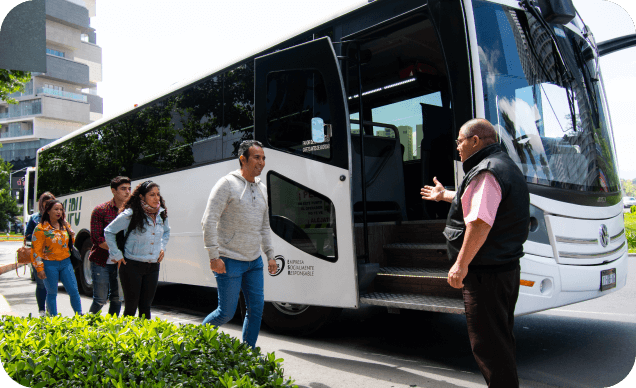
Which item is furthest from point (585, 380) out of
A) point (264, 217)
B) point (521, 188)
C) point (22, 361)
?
point (22, 361)

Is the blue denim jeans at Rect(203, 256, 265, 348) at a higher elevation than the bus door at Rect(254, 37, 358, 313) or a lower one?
lower

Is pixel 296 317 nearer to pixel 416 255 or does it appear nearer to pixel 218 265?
pixel 416 255

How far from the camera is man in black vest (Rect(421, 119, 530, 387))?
10.2ft

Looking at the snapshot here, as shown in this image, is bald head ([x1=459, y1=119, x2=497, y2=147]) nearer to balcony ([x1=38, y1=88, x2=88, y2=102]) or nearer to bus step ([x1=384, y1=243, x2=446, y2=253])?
bus step ([x1=384, y1=243, x2=446, y2=253])

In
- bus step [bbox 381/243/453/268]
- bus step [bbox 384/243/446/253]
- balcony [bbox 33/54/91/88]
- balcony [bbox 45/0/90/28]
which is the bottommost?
bus step [bbox 381/243/453/268]

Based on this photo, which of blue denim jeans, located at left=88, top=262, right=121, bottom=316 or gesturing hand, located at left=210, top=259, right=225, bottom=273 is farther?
blue denim jeans, located at left=88, top=262, right=121, bottom=316

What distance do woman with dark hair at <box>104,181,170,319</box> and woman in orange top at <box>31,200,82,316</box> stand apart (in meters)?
1.47

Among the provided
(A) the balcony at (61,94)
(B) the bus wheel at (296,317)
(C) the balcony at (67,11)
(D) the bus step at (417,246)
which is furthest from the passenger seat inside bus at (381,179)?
(A) the balcony at (61,94)

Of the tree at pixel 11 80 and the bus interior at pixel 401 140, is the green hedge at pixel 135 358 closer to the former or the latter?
the bus interior at pixel 401 140

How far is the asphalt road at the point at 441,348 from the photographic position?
445cm

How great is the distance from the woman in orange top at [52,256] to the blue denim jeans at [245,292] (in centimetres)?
278

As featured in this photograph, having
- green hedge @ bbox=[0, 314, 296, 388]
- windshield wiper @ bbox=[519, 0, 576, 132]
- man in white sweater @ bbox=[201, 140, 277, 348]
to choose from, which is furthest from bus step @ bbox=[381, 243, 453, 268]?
green hedge @ bbox=[0, 314, 296, 388]

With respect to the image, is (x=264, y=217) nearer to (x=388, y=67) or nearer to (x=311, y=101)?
(x=311, y=101)

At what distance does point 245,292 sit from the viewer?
460 cm
